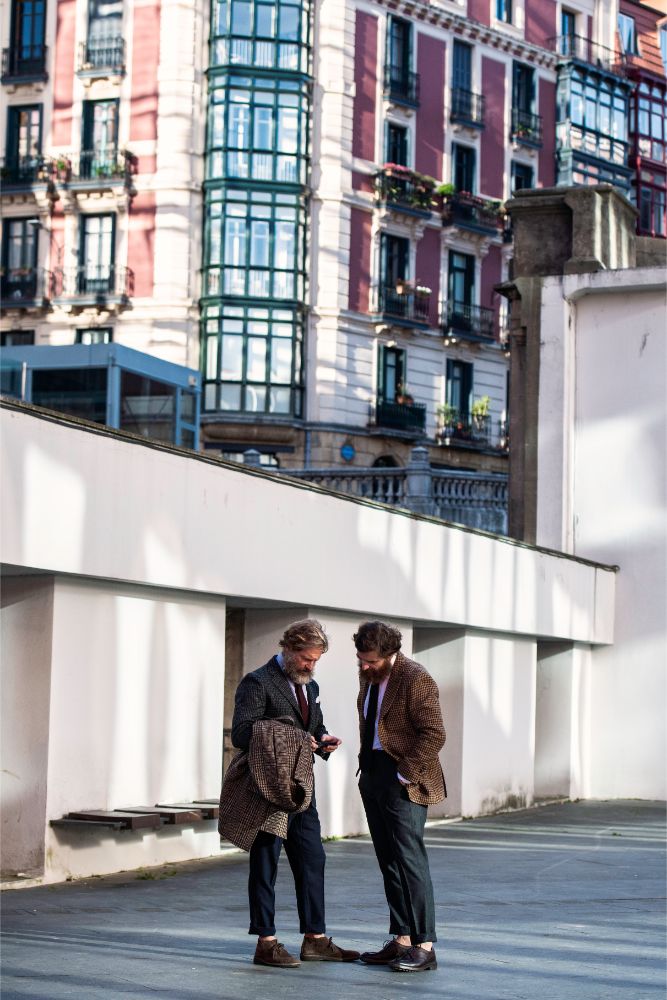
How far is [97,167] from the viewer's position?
175 ft

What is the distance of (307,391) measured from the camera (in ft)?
172

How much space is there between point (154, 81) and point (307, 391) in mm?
10116

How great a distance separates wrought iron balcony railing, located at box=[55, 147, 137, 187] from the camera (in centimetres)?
5281

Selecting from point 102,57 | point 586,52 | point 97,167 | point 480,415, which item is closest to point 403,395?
point 480,415

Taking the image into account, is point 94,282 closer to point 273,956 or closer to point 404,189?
point 404,189

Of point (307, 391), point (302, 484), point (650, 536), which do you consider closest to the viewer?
point (302, 484)

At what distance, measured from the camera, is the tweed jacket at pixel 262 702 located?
8953 mm

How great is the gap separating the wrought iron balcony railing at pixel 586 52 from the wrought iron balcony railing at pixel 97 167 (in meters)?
17.1

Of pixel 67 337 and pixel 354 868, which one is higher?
pixel 67 337

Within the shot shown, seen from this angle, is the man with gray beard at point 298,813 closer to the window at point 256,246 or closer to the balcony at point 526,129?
the window at point 256,246

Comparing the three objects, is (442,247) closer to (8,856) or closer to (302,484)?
(302,484)

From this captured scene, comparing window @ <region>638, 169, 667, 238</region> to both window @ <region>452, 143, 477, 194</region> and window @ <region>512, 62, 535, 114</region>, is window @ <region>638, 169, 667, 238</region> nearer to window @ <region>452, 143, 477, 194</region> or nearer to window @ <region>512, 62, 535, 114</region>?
window @ <region>512, 62, 535, 114</region>

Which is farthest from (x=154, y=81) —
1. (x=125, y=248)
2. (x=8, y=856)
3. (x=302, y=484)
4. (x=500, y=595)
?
(x=8, y=856)

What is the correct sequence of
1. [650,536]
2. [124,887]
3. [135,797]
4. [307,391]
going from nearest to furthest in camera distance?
[124,887], [135,797], [650,536], [307,391]
